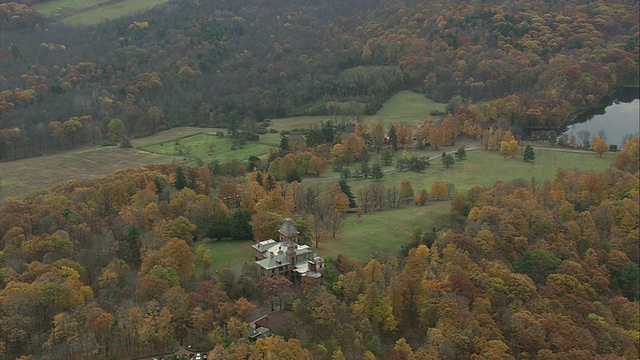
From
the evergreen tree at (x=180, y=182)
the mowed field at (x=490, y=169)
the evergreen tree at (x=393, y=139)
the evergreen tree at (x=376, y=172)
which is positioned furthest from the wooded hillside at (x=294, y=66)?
the evergreen tree at (x=180, y=182)

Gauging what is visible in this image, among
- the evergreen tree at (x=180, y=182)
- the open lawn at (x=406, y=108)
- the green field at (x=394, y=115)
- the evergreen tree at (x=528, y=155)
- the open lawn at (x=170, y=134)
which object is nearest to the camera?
the evergreen tree at (x=180, y=182)

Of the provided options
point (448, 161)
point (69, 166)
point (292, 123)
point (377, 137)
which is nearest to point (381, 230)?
point (448, 161)

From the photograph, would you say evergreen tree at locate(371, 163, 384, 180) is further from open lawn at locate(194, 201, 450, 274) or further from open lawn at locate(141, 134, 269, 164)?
open lawn at locate(141, 134, 269, 164)

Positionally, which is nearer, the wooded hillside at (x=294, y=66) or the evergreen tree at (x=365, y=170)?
the evergreen tree at (x=365, y=170)

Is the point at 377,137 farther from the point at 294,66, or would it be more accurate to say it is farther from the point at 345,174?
the point at 294,66

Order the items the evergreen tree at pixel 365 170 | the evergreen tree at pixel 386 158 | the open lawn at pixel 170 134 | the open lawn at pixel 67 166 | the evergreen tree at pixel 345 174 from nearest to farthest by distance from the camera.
→ 1. the evergreen tree at pixel 345 174
2. the evergreen tree at pixel 365 170
3. the open lawn at pixel 67 166
4. the evergreen tree at pixel 386 158
5. the open lawn at pixel 170 134

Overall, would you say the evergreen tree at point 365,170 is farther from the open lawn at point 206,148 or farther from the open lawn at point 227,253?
the open lawn at point 227,253
